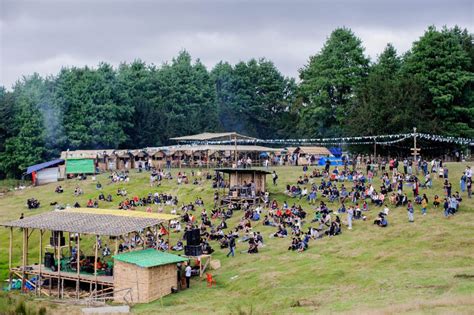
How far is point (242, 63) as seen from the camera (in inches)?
4931

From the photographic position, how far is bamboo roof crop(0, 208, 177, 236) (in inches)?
1641

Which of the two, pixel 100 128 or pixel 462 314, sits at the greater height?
pixel 100 128

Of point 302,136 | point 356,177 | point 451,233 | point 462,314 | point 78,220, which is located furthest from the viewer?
point 302,136

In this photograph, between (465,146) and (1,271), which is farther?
(465,146)

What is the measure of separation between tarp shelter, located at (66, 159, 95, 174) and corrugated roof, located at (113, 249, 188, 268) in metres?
42.4

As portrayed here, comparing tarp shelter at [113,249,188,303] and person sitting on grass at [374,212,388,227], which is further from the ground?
person sitting on grass at [374,212,388,227]

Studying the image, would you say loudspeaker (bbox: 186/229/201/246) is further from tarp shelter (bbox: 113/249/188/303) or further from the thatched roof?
the thatched roof

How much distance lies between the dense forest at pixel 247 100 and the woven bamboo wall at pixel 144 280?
43.5 metres

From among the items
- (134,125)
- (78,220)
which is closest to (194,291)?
(78,220)

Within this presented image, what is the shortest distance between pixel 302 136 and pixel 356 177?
4551cm

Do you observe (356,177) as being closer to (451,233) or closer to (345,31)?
(451,233)

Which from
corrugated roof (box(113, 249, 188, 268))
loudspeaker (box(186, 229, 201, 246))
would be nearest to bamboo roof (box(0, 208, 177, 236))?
corrugated roof (box(113, 249, 188, 268))

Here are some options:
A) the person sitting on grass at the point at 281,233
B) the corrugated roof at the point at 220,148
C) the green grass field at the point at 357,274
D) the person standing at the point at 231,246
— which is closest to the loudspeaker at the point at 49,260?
the green grass field at the point at 357,274

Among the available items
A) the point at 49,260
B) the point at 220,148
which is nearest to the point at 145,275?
the point at 49,260
